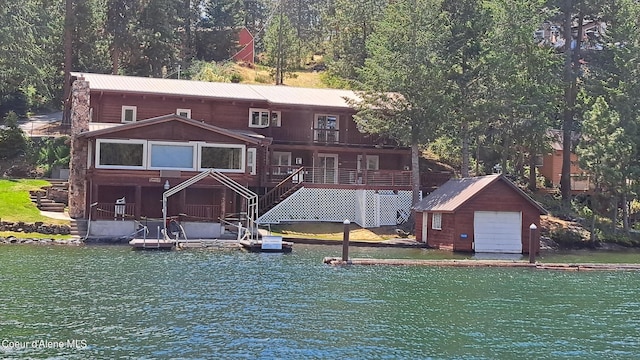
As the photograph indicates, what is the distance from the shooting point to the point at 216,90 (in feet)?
159

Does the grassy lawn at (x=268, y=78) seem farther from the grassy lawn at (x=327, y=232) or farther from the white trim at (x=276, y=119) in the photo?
the grassy lawn at (x=327, y=232)

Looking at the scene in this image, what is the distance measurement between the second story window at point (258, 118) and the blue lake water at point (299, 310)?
1904 cm

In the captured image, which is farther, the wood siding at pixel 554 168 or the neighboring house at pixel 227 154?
the wood siding at pixel 554 168

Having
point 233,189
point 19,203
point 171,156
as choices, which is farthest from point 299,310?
point 19,203

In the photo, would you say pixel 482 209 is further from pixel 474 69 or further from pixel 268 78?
pixel 268 78

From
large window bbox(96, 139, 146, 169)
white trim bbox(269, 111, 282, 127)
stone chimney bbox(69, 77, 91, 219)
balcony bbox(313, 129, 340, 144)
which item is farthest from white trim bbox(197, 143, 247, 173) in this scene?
balcony bbox(313, 129, 340, 144)

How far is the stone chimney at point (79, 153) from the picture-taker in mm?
40594

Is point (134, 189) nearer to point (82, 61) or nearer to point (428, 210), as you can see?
point (428, 210)

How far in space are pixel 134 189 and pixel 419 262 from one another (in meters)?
19.8

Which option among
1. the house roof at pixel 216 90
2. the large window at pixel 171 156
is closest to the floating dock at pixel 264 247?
the large window at pixel 171 156

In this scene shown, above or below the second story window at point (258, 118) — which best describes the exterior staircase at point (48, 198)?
below

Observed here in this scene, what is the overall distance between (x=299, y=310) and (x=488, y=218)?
70.4 ft

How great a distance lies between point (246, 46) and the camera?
82.4 m

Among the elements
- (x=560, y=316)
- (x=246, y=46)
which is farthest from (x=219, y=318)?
(x=246, y=46)
